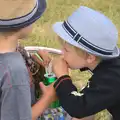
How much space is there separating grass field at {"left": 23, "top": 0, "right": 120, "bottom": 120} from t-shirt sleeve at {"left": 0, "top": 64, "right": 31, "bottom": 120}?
163 centimetres

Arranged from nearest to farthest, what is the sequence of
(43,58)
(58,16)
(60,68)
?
(60,68), (43,58), (58,16)

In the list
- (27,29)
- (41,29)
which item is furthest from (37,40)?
(27,29)

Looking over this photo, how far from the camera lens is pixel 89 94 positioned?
211 cm

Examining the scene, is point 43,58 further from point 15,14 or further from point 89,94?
point 15,14

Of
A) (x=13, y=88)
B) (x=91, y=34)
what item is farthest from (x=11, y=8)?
(x=91, y=34)

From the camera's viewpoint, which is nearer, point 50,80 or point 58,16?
point 50,80

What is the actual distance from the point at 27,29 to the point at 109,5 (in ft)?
10.5

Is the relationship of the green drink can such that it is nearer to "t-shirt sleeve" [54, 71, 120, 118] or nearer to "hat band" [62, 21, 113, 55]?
"t-shirt sleeve" [54, 71, 120, 118]

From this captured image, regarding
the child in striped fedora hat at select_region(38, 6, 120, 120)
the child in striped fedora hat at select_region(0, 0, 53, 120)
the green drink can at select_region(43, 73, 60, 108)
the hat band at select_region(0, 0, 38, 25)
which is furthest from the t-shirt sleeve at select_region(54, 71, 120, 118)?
the hat band at select_region(0, 0, 38, 25)

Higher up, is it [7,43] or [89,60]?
[7,43]

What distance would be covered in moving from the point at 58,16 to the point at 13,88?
289 cm

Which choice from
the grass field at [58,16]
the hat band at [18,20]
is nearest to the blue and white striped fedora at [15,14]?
the hat band at [18,20]

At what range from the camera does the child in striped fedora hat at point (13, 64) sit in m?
1.80

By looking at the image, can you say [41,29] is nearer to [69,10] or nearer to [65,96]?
[69,10]
